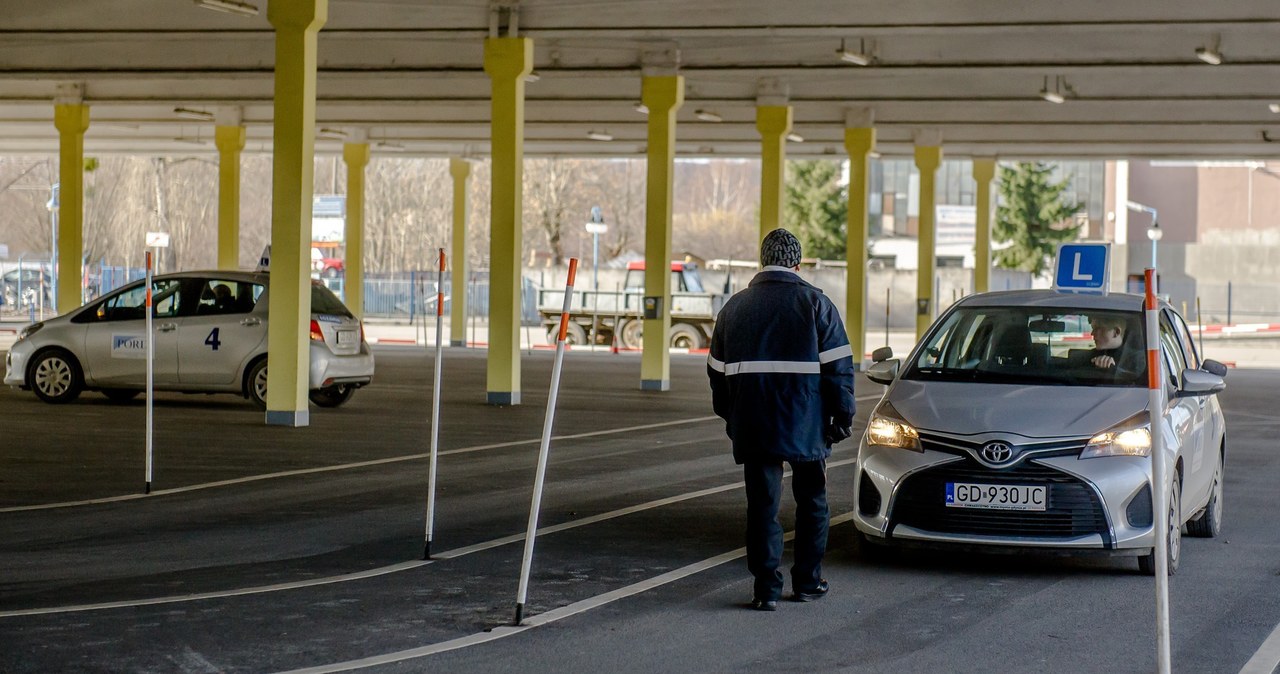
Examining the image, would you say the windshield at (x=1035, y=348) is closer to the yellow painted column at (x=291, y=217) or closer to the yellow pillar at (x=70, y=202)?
the yellow painted column at (x=291, y=217)

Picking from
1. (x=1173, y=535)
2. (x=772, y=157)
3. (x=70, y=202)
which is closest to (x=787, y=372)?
(x=1173, y=535)

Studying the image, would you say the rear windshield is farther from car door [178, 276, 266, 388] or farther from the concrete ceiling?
the concrete ceiling

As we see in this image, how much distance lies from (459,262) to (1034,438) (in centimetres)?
3487

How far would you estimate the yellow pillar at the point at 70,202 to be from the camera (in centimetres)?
3055

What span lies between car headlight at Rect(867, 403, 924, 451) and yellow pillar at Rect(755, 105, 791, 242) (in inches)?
770

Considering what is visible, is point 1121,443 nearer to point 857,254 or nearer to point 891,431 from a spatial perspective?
point 891,431

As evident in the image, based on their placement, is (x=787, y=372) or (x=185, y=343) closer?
(x=787, y=372)

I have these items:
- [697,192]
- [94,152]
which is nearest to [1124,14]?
[94,152]

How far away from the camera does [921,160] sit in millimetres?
35562

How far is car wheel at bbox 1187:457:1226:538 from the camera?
10016mm

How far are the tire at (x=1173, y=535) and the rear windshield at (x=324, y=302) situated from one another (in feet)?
39.2

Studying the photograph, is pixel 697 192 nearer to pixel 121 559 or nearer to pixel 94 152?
pixel 94 152

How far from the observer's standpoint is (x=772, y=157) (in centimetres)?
2825

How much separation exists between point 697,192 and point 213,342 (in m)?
127
